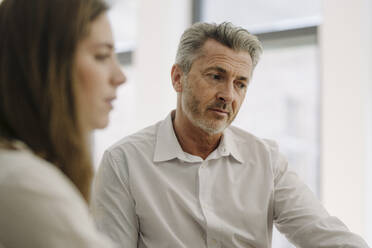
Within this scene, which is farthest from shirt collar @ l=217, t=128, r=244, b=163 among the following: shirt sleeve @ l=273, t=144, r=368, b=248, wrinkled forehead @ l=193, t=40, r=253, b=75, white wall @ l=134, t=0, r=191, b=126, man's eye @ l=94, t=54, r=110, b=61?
white wall @ l=134, t=0, r=191, b=126

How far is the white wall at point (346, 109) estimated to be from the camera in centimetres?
193

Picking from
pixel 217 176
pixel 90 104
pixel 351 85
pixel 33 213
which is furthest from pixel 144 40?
pixel 33 213

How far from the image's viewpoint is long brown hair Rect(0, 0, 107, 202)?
0.67 m

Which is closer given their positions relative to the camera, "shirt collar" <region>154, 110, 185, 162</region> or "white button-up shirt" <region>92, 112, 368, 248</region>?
"white button-up shirt" <region>92, 112, 368, 248</region>

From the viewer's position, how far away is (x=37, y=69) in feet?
2.19

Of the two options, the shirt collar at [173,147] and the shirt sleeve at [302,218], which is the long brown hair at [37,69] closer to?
the shirt collar at [173,147]

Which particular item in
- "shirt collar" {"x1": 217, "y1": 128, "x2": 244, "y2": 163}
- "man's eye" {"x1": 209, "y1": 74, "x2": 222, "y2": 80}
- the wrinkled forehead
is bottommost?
"shirt collar" {"x1": 217, "y1": 128, "x2": 244, "y2": 163}

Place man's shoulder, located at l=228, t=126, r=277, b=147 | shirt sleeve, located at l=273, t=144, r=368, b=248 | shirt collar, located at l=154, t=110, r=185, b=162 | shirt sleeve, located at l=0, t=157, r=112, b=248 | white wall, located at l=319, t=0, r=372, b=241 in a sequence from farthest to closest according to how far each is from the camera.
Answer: white wall, located at l=319, t=0, r=372, b=241, man's shoulder, located at l=228, t=126, r=277, b=147, shirt collar, located at l=154, t=110, r=185, b=162, shirt sleeve, located at l=273, t=144, r=368, b=248, shirt sleeve, located at l=0, t=157, r=112, b=248

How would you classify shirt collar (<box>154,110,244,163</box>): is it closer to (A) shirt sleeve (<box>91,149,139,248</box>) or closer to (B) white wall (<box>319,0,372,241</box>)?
(A) shirt sleeve (<box>91,149,139,248</box>)

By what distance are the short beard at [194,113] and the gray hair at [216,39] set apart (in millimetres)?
91

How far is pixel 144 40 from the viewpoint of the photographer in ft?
9.59

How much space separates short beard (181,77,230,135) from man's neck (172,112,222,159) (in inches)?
0.9

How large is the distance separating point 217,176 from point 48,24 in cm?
90

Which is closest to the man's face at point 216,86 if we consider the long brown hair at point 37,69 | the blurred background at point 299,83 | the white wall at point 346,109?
the blurred background at point 299,83
